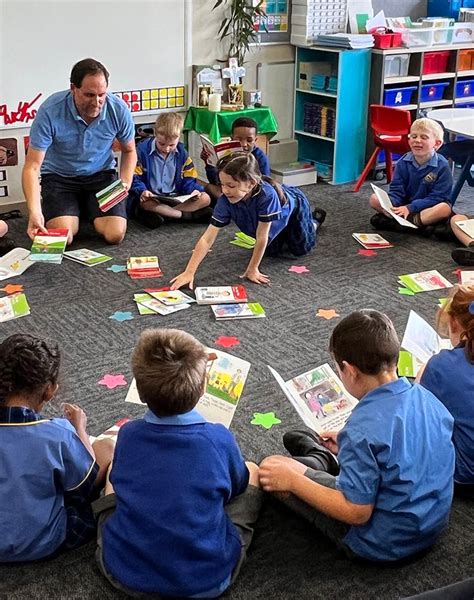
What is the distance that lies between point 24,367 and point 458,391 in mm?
1185

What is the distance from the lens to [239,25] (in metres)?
5.52

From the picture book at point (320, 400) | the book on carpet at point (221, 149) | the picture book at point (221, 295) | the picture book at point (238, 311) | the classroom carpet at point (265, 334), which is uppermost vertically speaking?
the book on carpet at point (221, 149)

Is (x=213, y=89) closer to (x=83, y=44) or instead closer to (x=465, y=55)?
(x=83, y=44)

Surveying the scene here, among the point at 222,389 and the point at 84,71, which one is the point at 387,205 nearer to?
the point at 84,71

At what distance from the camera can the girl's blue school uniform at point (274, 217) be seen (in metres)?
3.86

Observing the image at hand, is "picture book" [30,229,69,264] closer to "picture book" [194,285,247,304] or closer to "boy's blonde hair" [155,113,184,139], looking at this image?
"picture book" [194,285,247,304]

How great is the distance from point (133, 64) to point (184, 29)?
0.47 m

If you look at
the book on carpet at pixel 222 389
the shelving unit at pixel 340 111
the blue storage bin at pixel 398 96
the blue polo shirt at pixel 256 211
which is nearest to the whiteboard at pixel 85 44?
the shelving unit at pixel 340 111

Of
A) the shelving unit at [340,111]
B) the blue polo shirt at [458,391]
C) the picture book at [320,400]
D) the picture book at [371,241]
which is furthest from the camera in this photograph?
the shelving unit at [340,111]

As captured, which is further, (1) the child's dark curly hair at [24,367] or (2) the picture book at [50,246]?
(2) the picture book at [50,246]

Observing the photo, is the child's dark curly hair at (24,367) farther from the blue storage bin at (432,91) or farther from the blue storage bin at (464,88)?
the blue storage bin at (464,88)

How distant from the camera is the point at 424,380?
2.29m

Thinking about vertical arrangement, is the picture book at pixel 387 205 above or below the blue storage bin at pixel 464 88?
below

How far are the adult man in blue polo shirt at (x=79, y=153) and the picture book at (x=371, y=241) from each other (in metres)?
1.37
